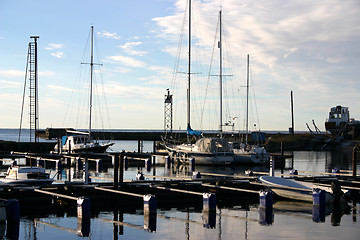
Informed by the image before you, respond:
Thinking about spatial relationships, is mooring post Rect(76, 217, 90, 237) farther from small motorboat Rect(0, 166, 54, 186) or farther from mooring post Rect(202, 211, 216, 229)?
small motorboat Rect(0, 166, 54, 186)

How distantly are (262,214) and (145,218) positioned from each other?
18.0ft

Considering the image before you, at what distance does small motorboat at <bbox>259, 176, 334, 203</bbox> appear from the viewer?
88.1ft

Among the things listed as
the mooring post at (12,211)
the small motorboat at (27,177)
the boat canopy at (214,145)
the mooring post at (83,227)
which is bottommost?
the mooring post at (83,227)

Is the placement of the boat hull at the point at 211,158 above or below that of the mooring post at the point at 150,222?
above

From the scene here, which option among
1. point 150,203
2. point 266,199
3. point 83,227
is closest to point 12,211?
point 83,227

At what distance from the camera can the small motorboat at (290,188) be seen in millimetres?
26844

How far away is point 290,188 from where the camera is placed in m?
26.8

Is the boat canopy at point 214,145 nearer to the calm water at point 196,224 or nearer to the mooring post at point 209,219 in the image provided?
the calm water at point 196,224

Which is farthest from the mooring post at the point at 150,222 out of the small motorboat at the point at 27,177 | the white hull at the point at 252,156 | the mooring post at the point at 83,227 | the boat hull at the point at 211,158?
the white hull at the point at 252,156

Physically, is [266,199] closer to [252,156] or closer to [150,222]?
[150,222]

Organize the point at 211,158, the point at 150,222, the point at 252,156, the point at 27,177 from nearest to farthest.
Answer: the point at 150,222 < the point at 27,177 < the point at 211,158 < the point at 252,156

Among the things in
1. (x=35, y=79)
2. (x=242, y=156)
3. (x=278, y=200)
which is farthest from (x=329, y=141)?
(x=278, y=200)

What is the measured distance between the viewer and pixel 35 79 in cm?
5497

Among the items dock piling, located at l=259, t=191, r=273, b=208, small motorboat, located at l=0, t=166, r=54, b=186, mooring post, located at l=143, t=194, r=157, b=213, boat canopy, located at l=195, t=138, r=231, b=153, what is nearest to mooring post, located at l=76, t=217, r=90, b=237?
mooring post, located at l=143, t=194, r=157, b=213
